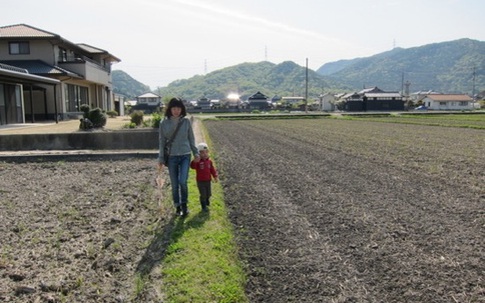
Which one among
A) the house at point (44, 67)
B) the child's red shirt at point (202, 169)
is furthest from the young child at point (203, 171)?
the house at point (44, 67)

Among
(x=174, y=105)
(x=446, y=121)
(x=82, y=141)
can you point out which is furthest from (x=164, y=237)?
(x=446, y=121)

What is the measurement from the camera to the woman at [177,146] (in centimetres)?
526

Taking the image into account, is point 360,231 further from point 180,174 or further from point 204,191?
point 180,174

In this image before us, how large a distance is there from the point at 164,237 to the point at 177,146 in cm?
127

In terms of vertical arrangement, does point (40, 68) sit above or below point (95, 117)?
above

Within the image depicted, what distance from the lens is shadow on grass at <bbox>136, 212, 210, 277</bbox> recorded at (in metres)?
3.83

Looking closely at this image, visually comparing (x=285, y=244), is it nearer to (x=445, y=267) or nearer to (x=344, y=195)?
(x=445, y=267)

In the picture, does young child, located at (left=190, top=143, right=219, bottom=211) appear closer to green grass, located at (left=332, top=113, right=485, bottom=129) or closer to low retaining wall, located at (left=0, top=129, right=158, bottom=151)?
low retaining wall, located at (left=0, top=129, right=158, bottom=151)

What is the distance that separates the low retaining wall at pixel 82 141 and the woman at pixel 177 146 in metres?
7.85

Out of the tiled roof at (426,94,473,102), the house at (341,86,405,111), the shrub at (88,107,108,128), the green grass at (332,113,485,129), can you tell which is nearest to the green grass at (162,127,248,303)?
the shrub at (88,107,108,128)

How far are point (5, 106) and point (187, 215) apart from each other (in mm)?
18345

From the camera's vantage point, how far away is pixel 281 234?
185 inches

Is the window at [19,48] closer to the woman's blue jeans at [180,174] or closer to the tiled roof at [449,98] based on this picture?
the woman's blue jeans at [180,174]

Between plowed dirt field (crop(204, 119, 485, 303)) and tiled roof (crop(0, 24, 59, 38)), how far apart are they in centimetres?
2172
